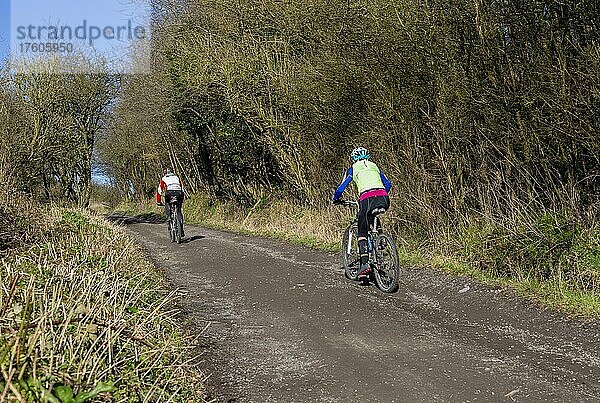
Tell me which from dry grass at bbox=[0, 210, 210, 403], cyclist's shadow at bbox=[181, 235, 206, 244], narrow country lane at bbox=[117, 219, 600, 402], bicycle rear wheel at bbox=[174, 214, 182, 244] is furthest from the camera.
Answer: cyclist's shadow at bbox=[181, 235, 206, 244]

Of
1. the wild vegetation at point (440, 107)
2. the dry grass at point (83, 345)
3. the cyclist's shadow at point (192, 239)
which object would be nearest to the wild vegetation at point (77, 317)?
the dry grass at point (83, 345)

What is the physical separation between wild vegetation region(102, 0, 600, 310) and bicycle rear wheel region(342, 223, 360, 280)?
170cm

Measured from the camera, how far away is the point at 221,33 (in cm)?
1925

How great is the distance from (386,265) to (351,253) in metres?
1.13

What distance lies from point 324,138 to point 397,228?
4187 millimetres

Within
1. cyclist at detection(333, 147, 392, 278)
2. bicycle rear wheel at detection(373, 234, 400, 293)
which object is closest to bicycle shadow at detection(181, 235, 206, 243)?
cyclist at detection(333, 147, 392, 278)

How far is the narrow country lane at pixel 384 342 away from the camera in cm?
500

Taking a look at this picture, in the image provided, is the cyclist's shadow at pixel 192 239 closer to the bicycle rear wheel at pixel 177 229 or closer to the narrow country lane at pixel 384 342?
the bicycle rear wheel at pixel 177 229

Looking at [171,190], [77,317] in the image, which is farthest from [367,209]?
[171,190]

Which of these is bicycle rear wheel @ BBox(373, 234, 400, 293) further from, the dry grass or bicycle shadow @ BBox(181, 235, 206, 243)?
bicycle shadow @ BBox(181, 235, 206, 243)

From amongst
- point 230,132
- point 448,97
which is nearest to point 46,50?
point 230,132

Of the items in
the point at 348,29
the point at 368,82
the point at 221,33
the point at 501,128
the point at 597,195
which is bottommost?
the point at 597,195

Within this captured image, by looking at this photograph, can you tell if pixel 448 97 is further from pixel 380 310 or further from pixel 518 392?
pixel 518 392

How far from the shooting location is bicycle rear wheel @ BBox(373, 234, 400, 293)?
Result: 27.8ft
